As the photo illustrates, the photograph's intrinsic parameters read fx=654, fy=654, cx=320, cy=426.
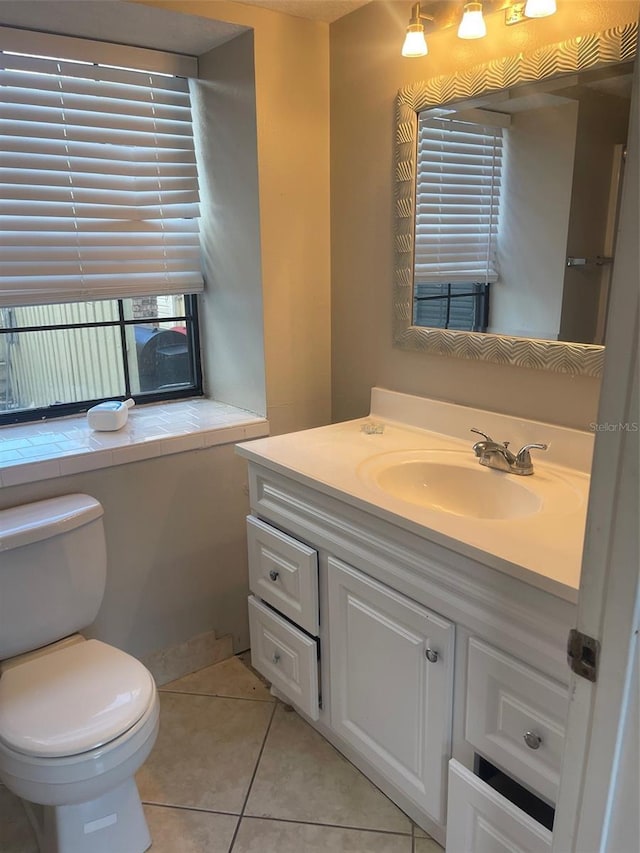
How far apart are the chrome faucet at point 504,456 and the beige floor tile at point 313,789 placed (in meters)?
0.92

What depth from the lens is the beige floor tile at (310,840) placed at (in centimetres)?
158

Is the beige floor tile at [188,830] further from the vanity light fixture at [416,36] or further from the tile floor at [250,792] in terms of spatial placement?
the vanity light fixture at [416,36]

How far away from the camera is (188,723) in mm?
2016

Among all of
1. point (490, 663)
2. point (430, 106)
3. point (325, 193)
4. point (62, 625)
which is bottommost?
point (62, 625)

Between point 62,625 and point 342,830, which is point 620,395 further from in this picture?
point 62,625

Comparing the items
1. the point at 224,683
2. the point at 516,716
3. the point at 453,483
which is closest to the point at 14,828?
the point at 224,683

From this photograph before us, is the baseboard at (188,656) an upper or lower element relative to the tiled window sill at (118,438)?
lower

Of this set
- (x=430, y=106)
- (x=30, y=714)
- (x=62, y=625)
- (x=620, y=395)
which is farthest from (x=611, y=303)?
(x=62, y=625)

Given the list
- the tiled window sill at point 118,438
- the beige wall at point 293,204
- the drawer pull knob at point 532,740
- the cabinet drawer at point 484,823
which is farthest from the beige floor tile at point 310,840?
the beige wall at point 293,204

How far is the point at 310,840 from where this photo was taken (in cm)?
161

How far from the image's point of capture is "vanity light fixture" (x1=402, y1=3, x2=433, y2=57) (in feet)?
5.48

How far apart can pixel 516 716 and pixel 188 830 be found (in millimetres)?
950

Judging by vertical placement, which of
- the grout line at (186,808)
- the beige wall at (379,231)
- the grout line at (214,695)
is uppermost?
the beige wall at (379,231)

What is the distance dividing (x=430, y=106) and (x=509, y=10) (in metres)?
0.32
